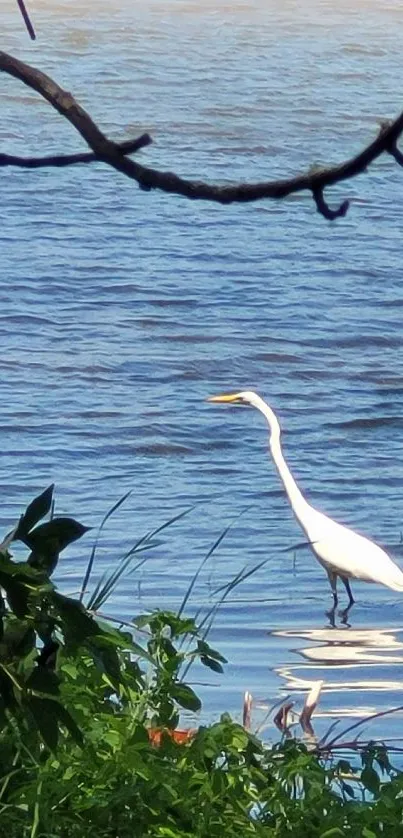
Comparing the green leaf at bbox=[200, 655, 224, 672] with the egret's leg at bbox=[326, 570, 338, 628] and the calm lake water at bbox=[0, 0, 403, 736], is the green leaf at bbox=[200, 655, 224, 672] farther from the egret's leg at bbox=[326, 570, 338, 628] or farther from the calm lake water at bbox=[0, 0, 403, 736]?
the egret's leg at bbox=[326, 570, 338, 628]

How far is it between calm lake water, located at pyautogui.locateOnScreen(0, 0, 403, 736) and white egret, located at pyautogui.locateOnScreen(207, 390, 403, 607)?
118 millimetres

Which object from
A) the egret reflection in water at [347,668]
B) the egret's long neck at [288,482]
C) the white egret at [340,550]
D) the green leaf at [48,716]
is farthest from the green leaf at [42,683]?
the egret's long neck at [288,482]

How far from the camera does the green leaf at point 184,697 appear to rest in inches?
110

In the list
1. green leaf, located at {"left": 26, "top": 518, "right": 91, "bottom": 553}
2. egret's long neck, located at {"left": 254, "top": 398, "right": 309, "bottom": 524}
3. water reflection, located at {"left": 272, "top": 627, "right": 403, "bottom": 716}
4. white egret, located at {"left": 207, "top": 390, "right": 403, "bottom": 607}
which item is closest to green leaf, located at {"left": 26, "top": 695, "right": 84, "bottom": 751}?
green leaf, located at {"left": 26, "top": 518, "right": 91, "bottom": 553}

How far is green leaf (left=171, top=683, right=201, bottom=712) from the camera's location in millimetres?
2803

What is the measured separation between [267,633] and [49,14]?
14607mm

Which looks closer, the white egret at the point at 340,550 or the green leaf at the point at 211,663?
the green leaf at the point at 211,663

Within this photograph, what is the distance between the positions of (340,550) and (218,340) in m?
3.48

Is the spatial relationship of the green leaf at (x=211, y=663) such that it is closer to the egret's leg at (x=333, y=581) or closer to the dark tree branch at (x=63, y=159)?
the dark tree branch at (x=63, y=159)

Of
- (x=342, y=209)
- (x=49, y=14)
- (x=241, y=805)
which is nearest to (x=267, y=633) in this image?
(x=241, y=805)

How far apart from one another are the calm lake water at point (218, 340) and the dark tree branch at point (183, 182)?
256 centimetres

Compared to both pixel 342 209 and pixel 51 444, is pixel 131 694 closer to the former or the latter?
pixel 342 209

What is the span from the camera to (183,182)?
1509mm

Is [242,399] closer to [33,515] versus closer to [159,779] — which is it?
[159,779]
